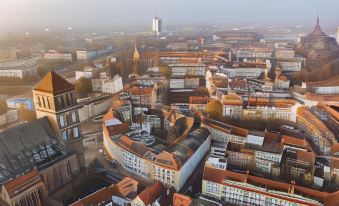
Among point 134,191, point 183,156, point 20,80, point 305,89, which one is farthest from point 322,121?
point 20,80

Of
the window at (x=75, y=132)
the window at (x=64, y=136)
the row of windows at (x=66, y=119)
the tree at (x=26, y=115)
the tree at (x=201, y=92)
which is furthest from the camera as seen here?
the tree at (x=201, y=92)

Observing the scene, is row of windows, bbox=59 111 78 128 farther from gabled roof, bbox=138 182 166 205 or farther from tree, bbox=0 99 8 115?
tree, bbox=0 99 8 115

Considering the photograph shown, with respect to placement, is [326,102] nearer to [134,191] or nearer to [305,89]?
[305,89]

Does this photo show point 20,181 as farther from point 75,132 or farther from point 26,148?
point 75,132

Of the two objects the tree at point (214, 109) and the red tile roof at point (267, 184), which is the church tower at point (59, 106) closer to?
the red tile roof at point (267, 184)

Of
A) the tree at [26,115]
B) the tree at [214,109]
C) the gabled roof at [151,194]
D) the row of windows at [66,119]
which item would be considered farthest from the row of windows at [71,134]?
the tree at [214,109]

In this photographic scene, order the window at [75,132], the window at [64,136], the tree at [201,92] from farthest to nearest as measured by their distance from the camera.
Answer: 1. the tree at [201,92]
2. the window at [75,132]
3. the window at [64,136]
